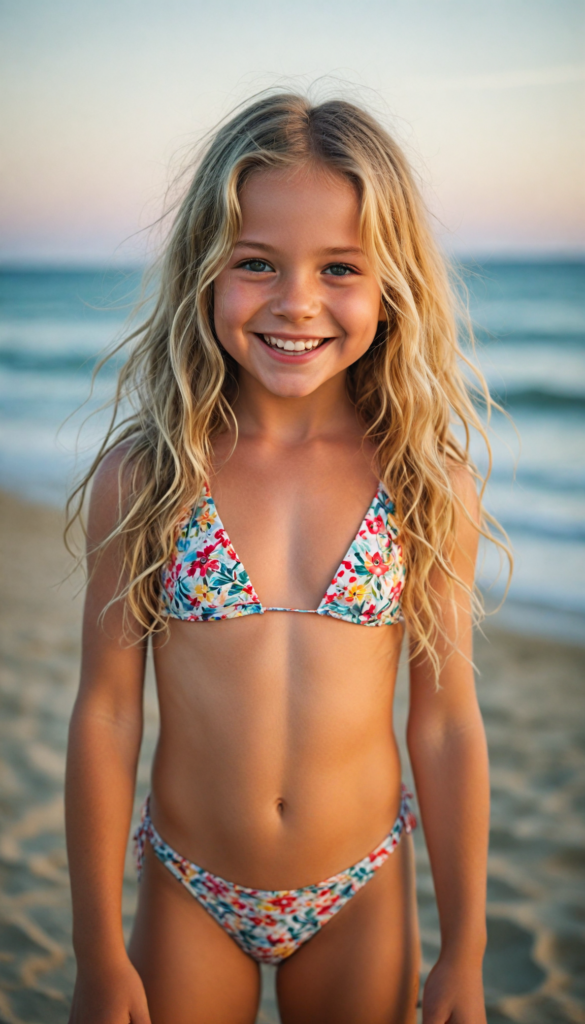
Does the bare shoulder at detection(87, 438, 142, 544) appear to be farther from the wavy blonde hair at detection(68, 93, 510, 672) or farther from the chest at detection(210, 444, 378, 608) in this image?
the chest at detection(210, 444, 378, 608)

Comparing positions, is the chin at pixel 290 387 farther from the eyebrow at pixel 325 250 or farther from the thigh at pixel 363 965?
the thigh at pixel 363 965

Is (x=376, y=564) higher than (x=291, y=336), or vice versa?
(x=291, y=336)

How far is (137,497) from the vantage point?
173cm

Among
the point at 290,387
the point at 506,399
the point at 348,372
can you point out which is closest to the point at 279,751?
the point at 290,387

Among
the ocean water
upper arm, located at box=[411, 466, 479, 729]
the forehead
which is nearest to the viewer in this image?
the forehead

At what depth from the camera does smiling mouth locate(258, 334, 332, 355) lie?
1.65m

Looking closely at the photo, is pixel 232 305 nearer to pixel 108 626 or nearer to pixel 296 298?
pixel 296 298

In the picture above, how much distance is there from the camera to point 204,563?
67.1 inches

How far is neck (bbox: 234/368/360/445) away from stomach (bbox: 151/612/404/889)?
1.38 ft

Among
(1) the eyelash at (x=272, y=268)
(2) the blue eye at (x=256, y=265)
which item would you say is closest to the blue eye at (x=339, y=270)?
(1) the eyelash at (x=272, y=268)

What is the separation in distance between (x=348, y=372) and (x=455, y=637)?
26.4 inches

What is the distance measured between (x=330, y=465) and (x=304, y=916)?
3.16 ft

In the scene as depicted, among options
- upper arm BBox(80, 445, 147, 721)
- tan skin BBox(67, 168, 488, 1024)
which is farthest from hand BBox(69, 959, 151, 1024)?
upper arm BBox(80, 445, 147, 721)

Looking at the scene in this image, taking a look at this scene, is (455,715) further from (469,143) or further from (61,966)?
(469,143)
